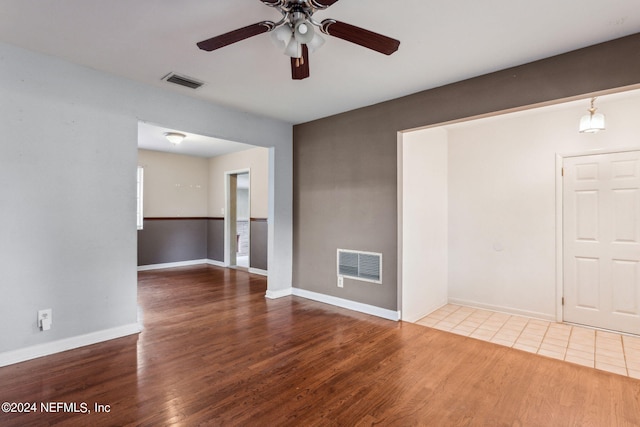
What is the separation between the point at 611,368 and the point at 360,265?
237cm

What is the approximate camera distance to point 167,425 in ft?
5.89

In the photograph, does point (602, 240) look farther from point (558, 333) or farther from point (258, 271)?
point (258, 271)

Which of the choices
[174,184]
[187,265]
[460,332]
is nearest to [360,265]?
[460,332]

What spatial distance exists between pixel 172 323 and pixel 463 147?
13.6ft

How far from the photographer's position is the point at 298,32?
6.17ft

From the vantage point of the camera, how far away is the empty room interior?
2049 mm

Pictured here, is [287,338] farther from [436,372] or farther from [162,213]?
[162,213]

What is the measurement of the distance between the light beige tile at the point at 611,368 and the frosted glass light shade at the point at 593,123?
206cm

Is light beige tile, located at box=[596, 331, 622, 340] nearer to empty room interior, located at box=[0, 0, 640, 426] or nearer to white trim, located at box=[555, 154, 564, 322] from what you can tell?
empty room interior, located at box=[0, 0, 640, 426]

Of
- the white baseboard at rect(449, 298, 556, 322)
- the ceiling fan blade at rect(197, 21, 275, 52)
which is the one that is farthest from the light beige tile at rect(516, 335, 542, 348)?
the ceiling fan blade at rect(197, 21, 275, 52)

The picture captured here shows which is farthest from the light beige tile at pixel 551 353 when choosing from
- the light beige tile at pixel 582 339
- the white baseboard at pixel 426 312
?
the white baseboard at pixel 426 312

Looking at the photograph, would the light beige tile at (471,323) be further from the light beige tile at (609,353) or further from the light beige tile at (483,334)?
the light beige tile at (609,353)

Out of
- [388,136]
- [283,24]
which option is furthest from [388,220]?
[283,24]

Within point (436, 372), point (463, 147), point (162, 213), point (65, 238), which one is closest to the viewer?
point (436, 372)
